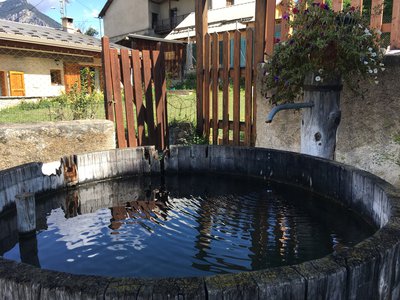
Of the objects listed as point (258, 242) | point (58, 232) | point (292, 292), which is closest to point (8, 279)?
point (292, 292)

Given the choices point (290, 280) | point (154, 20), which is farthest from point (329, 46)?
point (154, 20)

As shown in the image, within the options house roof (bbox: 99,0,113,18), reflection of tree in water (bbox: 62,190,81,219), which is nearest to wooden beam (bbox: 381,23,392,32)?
reflection of tree in water (bbox: 62,190,81,219)

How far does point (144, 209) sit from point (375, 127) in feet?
8.49

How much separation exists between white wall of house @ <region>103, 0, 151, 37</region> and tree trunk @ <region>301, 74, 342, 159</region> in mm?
30064

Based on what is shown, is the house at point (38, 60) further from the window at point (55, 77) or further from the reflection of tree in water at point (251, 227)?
the reflection of tree in water at point (251, 227)

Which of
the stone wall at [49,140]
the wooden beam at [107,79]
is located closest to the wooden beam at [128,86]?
the wooden beam at [107,79]

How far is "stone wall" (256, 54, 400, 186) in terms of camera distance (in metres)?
3.43

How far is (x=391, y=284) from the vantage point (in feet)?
5.01

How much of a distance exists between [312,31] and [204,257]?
6.97ft

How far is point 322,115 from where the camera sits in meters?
3.09

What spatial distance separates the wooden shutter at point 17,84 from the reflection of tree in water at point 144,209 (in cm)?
1342

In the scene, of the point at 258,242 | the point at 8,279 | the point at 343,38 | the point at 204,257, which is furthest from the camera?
the point at 343,38

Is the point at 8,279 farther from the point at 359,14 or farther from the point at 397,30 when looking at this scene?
the point at 397,30

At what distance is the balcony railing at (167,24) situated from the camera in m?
29.6
